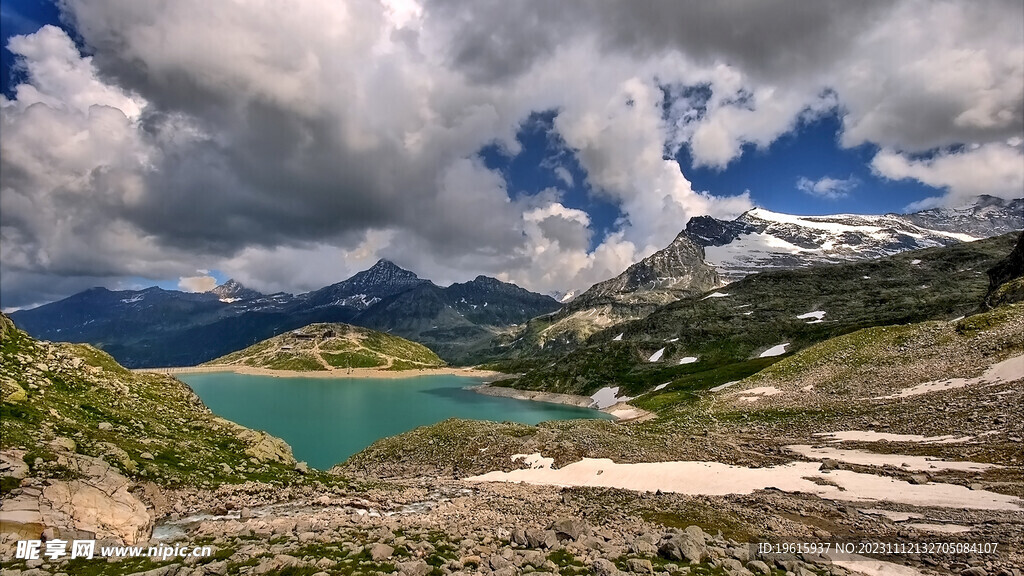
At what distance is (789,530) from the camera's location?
25.2m

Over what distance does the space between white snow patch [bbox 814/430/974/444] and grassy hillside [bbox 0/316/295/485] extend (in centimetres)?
5144

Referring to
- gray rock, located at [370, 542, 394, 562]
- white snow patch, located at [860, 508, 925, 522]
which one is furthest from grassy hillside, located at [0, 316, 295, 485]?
white snow patch, located at [860, 508, 925, 522]

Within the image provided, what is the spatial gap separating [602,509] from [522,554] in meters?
16.9

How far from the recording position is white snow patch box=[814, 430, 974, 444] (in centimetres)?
3919

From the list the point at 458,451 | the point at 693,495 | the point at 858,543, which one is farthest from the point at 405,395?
the point at 858,543

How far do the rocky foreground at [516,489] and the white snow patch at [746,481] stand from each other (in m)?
0.24

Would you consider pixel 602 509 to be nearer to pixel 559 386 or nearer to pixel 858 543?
pixel 858 543

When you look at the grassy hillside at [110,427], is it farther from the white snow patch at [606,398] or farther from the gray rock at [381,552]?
the white snow patch at [606,398]

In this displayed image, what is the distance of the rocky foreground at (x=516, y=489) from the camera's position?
1633cm

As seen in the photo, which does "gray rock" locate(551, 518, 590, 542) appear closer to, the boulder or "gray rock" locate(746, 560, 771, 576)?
"gray rock" locate(746, 560, 771, 576)

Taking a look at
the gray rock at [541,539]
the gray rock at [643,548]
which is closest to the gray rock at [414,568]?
the gray rock at [541,539]

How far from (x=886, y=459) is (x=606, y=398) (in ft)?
403

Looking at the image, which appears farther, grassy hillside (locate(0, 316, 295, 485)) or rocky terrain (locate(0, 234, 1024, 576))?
grassy hillside (locate(0, 316, 295, 485))

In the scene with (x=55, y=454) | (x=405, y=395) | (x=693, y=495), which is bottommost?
(x=405, y=395)
